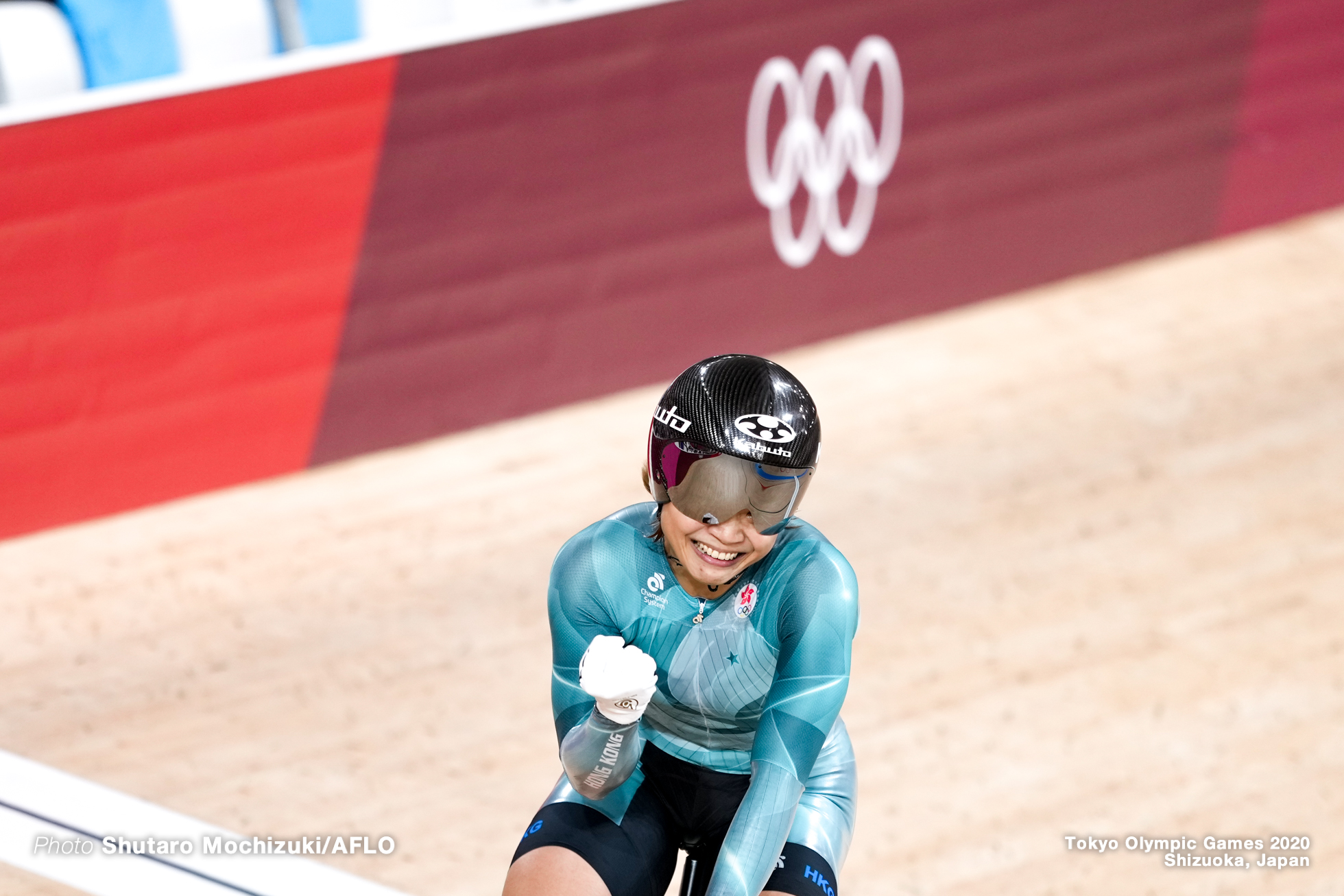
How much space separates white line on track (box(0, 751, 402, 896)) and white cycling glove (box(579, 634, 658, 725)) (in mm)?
1743

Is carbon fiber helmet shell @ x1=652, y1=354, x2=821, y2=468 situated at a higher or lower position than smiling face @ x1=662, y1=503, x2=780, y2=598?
higher

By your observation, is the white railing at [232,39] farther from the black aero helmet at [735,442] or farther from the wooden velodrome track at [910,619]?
the black aero helmet at [735,442]

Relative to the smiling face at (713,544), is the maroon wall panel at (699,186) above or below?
below

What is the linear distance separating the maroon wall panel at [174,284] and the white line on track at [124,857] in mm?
1511

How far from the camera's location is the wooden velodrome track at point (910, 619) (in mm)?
4254

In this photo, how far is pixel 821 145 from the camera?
21.0 feet

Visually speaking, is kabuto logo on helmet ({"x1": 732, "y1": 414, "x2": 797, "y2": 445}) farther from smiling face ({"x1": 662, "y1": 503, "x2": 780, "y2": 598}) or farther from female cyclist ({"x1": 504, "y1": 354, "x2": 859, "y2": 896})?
smiling face ({"x1": 662, "y1": 503, "x2": 780, "y2": 598})

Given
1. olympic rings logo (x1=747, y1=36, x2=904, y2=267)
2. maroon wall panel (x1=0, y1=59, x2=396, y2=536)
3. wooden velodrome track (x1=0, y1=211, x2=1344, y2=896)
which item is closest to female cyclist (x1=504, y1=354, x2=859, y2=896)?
wooden velodrome track (x1=0, y1=211, x2=1344, y2=896)

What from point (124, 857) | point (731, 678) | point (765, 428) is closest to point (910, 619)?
point (731, 678)

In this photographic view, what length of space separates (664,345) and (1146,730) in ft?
8.99

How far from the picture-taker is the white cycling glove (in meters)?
2.44

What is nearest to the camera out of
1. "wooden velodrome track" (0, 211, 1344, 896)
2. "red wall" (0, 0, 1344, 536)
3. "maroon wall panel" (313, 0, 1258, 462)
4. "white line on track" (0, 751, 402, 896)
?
"white line on track" (0, 751, 402, 896)

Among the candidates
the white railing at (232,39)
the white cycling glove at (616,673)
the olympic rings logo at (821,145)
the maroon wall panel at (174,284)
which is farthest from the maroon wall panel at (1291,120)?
the white cycling glove at (616,673)

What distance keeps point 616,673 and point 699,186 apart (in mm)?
4131
